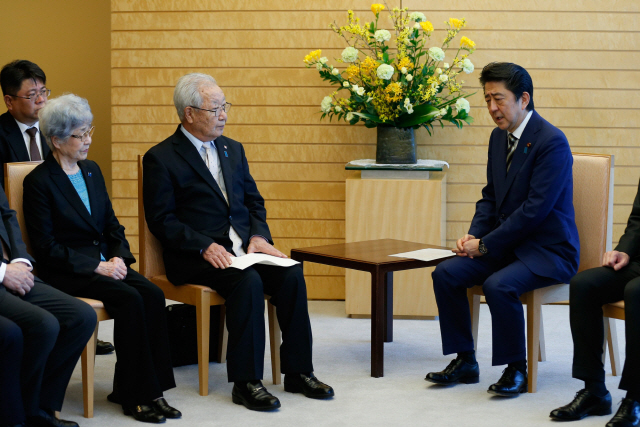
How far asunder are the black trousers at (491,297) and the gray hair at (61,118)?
1.74 m

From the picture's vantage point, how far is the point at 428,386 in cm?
353

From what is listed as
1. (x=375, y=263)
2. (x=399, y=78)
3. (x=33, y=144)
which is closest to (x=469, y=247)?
(x=375, y=263)

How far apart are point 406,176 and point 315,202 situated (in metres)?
0.79

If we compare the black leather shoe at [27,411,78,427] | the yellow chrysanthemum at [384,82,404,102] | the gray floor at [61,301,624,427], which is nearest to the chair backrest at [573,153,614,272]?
the gray floor at [61,301,624,427]

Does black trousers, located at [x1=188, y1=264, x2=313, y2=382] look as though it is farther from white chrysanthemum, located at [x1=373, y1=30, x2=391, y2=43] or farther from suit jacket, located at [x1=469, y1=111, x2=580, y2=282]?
Result: white chrysanthemum, located at [x1=373, y1=30, x2=391, y2=43]

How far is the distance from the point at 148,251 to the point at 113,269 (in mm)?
377

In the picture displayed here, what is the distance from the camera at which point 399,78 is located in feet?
15.0

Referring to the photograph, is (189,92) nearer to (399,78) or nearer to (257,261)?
(257,261)

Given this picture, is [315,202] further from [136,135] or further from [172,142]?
[172,142]

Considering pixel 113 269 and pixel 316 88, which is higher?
pixel 316 88

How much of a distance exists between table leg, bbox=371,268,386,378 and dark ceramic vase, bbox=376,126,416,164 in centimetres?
121

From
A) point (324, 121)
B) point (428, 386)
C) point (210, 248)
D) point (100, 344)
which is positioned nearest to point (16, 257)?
point (210, 248)

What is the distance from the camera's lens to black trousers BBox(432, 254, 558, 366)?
3.37m

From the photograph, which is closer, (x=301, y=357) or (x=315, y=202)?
(x=301, y=357)
